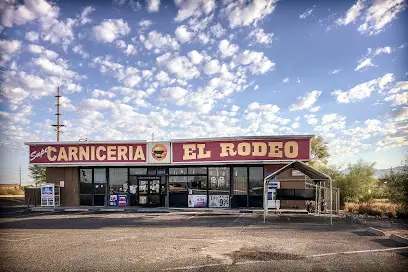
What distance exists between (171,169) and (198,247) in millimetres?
12944

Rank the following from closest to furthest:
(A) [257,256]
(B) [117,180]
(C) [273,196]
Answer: (A) [257,256]
(C) [273,196]
(B) [117,180]

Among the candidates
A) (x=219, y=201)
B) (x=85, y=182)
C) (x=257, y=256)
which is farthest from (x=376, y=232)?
(x=85, y=182)

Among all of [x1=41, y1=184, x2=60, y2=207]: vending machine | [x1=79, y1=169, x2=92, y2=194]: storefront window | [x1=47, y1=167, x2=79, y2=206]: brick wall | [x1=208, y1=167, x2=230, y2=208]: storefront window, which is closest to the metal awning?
[x1=208, y1=167, x2=230, y2=208]: storefront window

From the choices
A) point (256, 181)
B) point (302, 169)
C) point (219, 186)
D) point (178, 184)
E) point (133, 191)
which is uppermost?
point (302, 169)

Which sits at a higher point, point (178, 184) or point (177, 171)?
point (177, 171)

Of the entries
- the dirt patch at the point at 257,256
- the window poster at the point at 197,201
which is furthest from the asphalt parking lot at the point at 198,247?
the window poster at the point at 197,201

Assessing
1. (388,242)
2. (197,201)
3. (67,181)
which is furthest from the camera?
(67,181)

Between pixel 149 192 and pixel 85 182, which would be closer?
pixel 149 192

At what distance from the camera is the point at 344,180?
25453 millimetres

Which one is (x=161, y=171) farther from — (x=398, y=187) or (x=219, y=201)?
(x=398, y=187)

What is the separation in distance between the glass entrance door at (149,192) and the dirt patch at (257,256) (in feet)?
46.3

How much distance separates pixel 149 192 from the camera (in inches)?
887

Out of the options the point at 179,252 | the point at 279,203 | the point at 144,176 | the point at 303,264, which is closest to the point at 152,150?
the point at 144,176

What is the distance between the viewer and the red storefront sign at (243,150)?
781 inches
